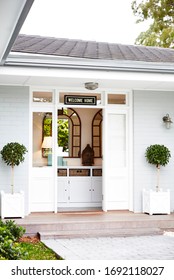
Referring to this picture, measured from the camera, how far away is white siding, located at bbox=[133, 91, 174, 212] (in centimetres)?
1020

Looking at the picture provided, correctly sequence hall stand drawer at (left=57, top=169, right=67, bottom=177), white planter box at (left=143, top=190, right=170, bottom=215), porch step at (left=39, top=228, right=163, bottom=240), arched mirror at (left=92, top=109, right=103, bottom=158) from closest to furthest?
1. porch step at (left=39, top=228, right=163, bottom=240)
2. white planter box at (left=143, top=190, right=170, bottom=215)
3. hall stand drawer at (left=57, top=169, right=67, bottom=177)
4. arched mirror at (left=92, top=109, right=103, bottom=158)

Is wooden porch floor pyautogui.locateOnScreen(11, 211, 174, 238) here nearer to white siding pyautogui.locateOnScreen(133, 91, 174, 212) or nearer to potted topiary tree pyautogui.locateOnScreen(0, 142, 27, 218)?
potted topiary tree pyautogui.locateOnScreen(0, 142, 27, 218)

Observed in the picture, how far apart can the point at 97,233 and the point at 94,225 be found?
212 mm

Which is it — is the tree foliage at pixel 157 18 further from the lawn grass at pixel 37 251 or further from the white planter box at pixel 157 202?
the lawn grass at pixel 37 251

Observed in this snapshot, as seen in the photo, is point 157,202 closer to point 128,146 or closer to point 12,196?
point 128,146

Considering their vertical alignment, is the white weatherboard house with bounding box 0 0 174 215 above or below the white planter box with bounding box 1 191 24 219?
above

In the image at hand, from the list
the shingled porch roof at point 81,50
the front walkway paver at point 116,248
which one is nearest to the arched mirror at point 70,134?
the shingled porch roof at point 81,50

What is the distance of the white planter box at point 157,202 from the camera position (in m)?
9.76

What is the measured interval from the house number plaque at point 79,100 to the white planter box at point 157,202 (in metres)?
2.06

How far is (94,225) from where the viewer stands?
880 cm

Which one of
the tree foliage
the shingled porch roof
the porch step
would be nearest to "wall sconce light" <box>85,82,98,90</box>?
the shingled porch roof

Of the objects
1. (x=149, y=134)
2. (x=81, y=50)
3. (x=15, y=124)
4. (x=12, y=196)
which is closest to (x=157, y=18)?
(x=81, y=50)

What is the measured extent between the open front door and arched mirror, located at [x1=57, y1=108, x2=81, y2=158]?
2104 millimetres

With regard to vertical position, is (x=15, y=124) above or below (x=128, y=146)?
above
